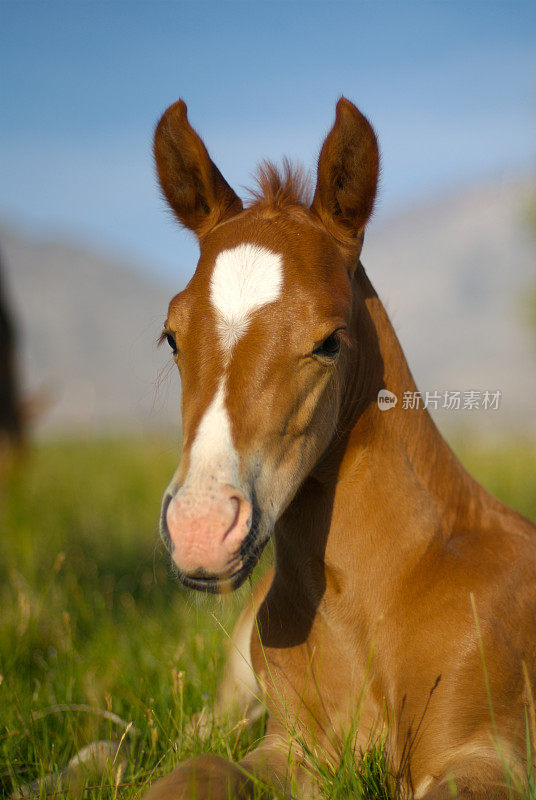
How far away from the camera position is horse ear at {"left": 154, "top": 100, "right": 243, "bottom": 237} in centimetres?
260

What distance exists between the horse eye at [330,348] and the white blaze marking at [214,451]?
0.31 metres

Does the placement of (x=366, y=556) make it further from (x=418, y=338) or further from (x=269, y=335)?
(x=418, y=338)

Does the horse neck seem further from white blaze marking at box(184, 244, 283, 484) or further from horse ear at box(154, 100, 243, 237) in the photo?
horse ear at box(154, 100, 243, 237)

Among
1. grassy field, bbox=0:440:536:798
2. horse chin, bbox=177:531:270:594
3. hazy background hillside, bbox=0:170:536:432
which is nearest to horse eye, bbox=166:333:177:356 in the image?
grassy field, bbox=0:440:536:798

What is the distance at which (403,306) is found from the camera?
62656 mm

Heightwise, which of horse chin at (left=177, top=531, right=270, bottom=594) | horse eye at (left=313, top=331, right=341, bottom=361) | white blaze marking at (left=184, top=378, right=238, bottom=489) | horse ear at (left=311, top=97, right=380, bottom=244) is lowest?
horse chin at (left=177, top=531, right=270, bottom=594)

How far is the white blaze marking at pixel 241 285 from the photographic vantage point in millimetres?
2123

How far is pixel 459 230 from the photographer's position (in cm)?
8731

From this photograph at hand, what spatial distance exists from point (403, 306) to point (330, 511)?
6172 cm

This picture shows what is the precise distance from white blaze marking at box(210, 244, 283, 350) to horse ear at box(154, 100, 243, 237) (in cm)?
48

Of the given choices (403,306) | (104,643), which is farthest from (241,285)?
(403,306)

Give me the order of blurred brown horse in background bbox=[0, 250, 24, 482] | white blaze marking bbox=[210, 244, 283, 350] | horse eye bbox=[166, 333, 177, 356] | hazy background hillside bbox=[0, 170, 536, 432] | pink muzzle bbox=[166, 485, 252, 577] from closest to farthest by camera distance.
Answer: pink muzzle bbox=[166, 485, 252, 577] < white blaze marking bbox=[210, 244, 283, 350] < horse eye bbox=[166, 333, 177, 356] < blurred brown horse in background bbox=[0, 250, 24, 482] < hazy background hillside bbox=[0, 170, 536, 432]

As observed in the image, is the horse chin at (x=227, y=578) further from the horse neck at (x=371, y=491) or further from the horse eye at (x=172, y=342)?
the horse eye at (x=172, y=342)

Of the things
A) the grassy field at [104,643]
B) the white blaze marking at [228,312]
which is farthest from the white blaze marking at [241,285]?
the grassy field at [104,643]
